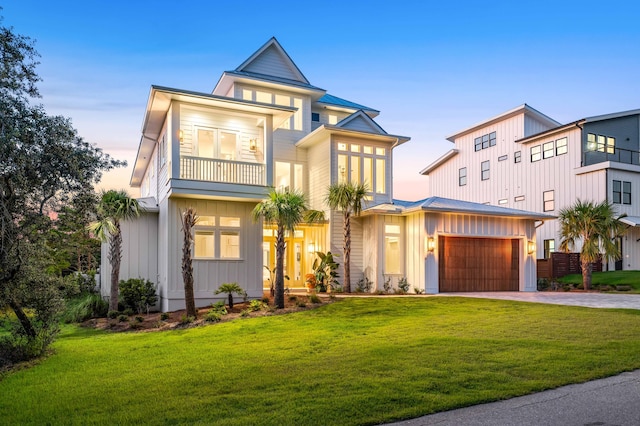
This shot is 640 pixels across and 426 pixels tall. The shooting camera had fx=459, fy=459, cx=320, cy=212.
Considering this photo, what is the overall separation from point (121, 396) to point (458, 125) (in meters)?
35.4

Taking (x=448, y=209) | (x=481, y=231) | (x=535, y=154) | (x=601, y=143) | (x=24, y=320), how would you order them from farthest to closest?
(x=535, y=154) < (x=601, y=143) < (x=481, y=231) < (x=448, y=209) < (x=24, y=320)

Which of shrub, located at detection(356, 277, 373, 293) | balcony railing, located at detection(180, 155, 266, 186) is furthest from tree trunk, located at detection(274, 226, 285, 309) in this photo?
shrub, located at detection(356, 277, 373, 293)

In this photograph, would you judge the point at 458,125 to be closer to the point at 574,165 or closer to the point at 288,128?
the point at 574,165

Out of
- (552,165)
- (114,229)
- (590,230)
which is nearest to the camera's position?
(114,229)

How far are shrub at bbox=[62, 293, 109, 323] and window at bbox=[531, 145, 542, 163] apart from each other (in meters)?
25.6

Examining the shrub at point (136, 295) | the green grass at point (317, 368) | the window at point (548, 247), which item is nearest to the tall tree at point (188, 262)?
the green grass at point (317, 368)

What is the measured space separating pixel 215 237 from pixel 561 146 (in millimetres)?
22228

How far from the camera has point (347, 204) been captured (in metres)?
18.0

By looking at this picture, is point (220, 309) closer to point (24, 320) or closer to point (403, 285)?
point (24, 320)

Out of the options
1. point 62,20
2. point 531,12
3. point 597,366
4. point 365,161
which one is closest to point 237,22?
point 62,20

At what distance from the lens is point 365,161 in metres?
20.6

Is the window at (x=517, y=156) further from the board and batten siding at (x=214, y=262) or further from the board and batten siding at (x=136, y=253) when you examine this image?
the board and batten siding at (x=136, y=253)

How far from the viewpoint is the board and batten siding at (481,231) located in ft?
58.2

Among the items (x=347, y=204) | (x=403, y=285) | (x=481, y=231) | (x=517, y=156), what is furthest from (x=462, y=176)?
(x=347, y=204)
